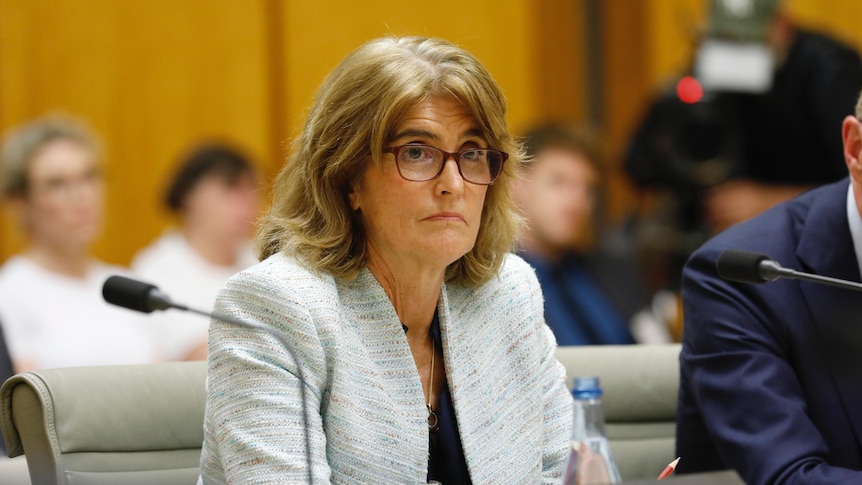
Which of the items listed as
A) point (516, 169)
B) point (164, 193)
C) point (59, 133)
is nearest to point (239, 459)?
point (516, 169)

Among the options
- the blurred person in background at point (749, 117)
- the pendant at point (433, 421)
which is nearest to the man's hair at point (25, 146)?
the blurred person in background at point (749, 117)

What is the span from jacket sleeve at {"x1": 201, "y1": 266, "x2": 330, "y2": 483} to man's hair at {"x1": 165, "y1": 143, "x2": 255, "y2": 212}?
9.25ft

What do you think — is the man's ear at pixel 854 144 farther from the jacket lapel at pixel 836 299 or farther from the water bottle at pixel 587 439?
the water bottle at pixel 587 439

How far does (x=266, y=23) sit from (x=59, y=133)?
4.67 ft

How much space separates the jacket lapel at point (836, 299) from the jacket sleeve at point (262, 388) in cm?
84

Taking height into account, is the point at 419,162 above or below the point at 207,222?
above

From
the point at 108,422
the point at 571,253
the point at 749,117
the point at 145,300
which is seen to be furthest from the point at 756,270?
the point at 749,117

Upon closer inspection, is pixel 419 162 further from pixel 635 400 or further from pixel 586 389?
pixel 635 400

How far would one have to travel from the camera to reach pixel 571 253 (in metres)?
4.21

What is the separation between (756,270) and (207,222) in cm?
307

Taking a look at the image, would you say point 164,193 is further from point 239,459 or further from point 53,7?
point 239,459

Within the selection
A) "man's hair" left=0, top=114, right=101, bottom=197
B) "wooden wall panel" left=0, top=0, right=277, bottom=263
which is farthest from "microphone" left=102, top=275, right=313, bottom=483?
"wooden wall panel" left=0, top=0, right=277, bottom=263

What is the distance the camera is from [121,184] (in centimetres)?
510

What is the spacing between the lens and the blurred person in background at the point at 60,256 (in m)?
3.88
